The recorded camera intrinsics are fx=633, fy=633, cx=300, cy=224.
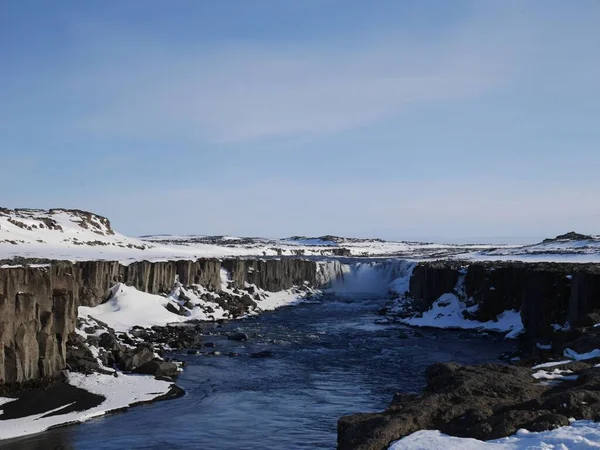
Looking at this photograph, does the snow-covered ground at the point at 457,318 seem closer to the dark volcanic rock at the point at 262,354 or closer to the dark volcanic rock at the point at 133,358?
the dark volcanic rock at the point at 262,354


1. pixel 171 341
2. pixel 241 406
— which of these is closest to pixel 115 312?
pixel 171 341

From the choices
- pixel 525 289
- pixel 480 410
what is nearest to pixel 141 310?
pixel 525 289

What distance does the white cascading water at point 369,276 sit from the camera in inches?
3371

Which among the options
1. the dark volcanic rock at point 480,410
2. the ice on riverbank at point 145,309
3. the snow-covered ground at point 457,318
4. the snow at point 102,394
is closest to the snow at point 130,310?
the ice on riverbank at point 145,309

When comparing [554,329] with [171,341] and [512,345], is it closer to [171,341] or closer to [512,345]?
[512,345]

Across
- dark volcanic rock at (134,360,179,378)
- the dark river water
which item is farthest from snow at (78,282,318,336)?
dark volcanic rock at (134,360,179,378)

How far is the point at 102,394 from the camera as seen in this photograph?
80.0ft

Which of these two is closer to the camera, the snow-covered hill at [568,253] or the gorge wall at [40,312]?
the gorge wall at [40,312]

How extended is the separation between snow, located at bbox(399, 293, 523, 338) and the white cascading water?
30499 mm

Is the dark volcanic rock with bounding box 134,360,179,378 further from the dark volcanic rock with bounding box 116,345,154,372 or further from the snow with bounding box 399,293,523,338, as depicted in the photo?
the snow with bounding box 399,293,523,338

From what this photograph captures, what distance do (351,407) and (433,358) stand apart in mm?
11758

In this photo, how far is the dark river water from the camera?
752 inches

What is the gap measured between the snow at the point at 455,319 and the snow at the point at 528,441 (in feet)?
107

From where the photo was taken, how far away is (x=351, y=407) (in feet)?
74.7
